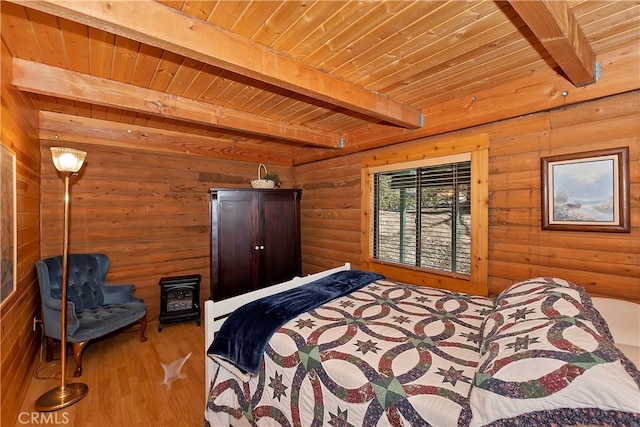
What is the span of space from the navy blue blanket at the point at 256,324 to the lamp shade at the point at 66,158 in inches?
65.2

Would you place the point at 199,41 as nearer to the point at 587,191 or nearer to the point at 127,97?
the point at 127,97

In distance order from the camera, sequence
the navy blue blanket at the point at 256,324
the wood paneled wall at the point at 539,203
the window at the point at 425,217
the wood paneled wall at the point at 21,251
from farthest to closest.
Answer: the window at the point at 425,217 → the wood paneled wall at the point at 539,203 → the wood paneled wall at the point at 21,251 → the navy blue blanket at the point at 256,324

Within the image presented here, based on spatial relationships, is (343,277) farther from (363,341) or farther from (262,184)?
(262,184)

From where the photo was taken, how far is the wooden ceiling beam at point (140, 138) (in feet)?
A: 10.0

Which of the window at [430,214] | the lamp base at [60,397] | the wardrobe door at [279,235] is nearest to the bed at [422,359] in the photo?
the window at [430,214]

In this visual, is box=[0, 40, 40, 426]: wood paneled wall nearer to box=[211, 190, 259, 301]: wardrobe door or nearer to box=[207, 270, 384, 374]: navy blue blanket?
box=[207, 270, 384, 374]: navy blue blanket

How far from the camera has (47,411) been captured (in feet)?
6.64

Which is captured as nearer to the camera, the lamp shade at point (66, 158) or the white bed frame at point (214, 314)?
the white bed frame at point (214, 314)

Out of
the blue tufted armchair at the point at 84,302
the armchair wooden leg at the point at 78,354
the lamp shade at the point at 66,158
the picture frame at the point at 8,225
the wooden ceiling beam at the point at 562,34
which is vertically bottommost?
the armchair wooden leg at the point at 78,354

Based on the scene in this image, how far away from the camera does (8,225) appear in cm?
185

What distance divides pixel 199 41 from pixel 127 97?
122cm

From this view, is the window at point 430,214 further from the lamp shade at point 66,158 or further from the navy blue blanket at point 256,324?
the lamp shade at point 66,158

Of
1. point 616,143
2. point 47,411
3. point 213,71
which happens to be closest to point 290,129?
point 213,71

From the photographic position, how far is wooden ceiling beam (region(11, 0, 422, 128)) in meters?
1.27
